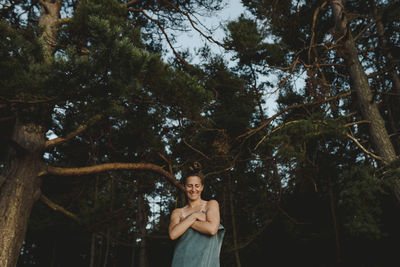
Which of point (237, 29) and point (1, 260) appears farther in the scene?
point (237, 29)

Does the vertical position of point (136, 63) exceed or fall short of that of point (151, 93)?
it falls short

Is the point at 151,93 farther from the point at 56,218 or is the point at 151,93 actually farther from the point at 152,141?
the point at 56,218

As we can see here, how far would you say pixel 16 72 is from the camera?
250 centimetres

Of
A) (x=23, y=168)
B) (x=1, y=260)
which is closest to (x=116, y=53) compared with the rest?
(x=23, y=168)

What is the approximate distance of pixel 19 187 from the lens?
366 cm

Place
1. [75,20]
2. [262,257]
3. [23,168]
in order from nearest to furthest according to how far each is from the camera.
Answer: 1. [75,20]
2. [23,168]
3. [262,257]

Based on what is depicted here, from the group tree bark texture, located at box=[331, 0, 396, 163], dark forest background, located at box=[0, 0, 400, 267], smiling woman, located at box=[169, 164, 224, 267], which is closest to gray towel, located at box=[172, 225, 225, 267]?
smiling woman, located at box=[169, 164, 224, 267]

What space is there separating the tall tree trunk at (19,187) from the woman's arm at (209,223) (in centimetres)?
271

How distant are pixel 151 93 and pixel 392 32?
552 centimetres

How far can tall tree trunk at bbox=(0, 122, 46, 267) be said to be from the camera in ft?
11.3

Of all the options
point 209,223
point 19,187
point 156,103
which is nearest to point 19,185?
point 19,187

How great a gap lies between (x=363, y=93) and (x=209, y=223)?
5.00 m

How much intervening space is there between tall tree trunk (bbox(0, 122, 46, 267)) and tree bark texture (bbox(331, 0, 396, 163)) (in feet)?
→ 18.6

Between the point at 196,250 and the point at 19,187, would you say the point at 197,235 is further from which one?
the point at 19,187
